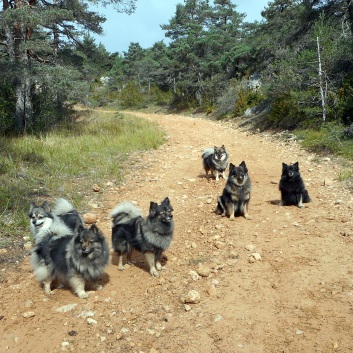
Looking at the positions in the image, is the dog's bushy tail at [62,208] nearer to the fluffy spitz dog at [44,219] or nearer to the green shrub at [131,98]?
the fluffy spitz dog at [44,219]

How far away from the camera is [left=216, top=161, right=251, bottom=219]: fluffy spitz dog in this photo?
6.41m

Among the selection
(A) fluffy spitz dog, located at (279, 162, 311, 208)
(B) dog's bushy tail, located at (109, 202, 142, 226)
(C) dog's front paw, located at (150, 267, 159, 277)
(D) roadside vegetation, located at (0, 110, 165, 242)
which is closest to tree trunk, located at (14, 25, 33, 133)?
(D) roadside vegetation, located at (0, 110, 165, 242)

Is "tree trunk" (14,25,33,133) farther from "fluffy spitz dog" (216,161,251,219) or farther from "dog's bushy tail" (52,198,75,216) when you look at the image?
"fluffy spitz dog" (216,161,251,219)

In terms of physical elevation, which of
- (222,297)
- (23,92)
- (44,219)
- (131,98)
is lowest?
(222,297)

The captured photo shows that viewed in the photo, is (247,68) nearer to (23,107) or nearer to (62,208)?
(23,107)

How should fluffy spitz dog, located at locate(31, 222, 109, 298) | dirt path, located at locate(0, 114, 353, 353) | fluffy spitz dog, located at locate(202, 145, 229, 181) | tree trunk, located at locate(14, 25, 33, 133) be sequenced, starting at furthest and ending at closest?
tree trunk, located at locate(14, 25, 33, 133) → fluffy spitz dog, located at locate(202, 145, 229, 181) → fluffy spitz dog, located at locate(31, 222, 109, 298) → dirt path, located at locate(0, 114, 353, 353)

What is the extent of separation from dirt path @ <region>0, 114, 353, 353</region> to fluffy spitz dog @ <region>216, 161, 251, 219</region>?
229 mm

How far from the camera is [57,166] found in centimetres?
892

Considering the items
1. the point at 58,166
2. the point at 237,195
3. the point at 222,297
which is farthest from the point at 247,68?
the point at 222,297

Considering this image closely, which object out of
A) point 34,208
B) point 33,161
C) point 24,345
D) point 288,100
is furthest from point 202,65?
point 24,345

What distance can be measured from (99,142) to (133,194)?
447cm

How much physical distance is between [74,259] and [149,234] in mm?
1087

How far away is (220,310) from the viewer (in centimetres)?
372

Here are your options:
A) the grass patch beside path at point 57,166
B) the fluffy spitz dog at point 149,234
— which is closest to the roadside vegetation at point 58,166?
the grass patch beside path at point 57,166
